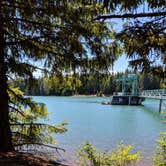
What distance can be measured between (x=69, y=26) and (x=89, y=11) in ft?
1.23

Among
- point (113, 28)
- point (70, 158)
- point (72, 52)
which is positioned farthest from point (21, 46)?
point (70, 158)

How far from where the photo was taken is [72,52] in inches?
197

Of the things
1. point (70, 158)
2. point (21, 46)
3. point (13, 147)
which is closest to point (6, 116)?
point (13, 147)

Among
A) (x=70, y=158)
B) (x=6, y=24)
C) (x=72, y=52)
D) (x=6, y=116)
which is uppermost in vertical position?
(x=6, y=24)

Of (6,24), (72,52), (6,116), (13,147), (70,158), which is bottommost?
(70,158)

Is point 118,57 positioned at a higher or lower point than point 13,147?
higher

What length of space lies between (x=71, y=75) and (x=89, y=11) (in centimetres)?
120

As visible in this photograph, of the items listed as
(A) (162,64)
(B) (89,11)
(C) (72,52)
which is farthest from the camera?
(C) (72,52)

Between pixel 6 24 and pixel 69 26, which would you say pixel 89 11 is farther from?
pixel 6 24

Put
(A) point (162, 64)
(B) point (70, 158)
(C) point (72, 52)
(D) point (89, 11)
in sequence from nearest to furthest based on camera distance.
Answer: (A) point (162, 64), (D) point (89, 11), (C) point (72, 52), (B) point (70, 158)

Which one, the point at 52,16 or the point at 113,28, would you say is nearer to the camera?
the point at 52,16

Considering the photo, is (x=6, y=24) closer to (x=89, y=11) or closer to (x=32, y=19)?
(x=32, y=19)

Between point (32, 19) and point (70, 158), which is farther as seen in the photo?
point (70, 158)

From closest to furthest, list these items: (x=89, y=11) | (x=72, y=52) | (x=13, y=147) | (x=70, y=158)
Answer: (x=89, y=11) → (x=72, y=52) → (x=13, y=147) → (x=70, y=158)
